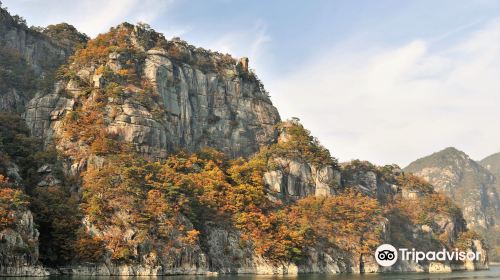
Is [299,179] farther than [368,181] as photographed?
No

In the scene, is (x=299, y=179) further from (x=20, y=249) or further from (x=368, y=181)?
(x=20, y=249)

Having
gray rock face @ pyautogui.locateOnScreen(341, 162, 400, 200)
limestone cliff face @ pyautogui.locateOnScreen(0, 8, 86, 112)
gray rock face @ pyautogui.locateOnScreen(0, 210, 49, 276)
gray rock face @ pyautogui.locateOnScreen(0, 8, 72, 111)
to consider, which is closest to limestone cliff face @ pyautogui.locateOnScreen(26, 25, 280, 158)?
limestone cliff face @ pyautogui.locateOnScreen(0, 8, 86, 112)

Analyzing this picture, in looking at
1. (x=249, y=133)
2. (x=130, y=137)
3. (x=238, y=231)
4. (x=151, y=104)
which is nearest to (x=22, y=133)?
(x=130, y=137)

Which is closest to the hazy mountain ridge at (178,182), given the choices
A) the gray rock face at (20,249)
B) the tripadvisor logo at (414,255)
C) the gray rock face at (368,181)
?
the gray rock face at (20,249)

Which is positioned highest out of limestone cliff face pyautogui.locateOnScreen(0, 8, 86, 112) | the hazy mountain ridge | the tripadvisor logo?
limestone cliff face pyautogui.locateOnScreen(0, 8, 86, 112)

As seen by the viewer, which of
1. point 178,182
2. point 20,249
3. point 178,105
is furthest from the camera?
point 178,105

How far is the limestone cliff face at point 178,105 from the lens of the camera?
99312 millimetres

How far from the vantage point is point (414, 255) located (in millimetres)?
124688

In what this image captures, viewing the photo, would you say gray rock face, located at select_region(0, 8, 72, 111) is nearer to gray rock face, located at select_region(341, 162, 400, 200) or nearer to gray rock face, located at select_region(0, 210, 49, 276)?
gray rock face, located at select_region(0, 210, 49, 276)

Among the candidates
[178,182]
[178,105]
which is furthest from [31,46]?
[178,182]

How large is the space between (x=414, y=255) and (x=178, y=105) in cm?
6341

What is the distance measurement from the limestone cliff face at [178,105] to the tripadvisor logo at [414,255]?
37190 mm

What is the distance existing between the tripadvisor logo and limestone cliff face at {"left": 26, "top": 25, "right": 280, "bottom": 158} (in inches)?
1464

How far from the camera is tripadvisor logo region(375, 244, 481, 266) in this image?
370 ft
